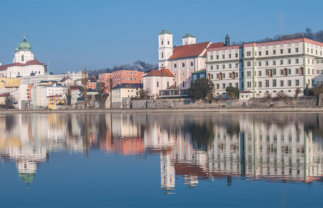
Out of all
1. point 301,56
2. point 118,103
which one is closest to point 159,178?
point 301,56

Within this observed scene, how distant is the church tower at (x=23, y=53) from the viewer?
17300cm

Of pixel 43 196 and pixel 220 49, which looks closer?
pixel 43 196

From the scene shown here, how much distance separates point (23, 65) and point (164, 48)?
91180 millimetres

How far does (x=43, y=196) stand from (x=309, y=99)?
172 feet

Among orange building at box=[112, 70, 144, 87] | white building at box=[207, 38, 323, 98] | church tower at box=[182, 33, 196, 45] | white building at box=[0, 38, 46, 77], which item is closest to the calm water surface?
white building at box=[207, 38, 323, 98]

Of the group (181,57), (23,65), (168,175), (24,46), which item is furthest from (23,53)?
(168,175)

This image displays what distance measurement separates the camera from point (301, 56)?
212 feet

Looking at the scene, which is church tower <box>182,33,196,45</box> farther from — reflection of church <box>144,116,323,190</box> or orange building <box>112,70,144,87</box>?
reflection of church <box>144,116,323,190</box>

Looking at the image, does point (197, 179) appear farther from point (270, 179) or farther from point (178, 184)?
point (270, 179)

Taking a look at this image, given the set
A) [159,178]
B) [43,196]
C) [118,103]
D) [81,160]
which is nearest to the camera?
[43,196]

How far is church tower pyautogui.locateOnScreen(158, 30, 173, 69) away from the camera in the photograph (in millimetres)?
91812

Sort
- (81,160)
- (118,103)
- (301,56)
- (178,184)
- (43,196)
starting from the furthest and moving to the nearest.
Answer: (118,103)
(301,56)
(81,160)
(178,184)
(43,196)

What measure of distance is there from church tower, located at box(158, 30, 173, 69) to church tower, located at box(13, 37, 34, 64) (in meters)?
93.8

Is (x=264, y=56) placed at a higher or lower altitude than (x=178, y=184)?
higher
